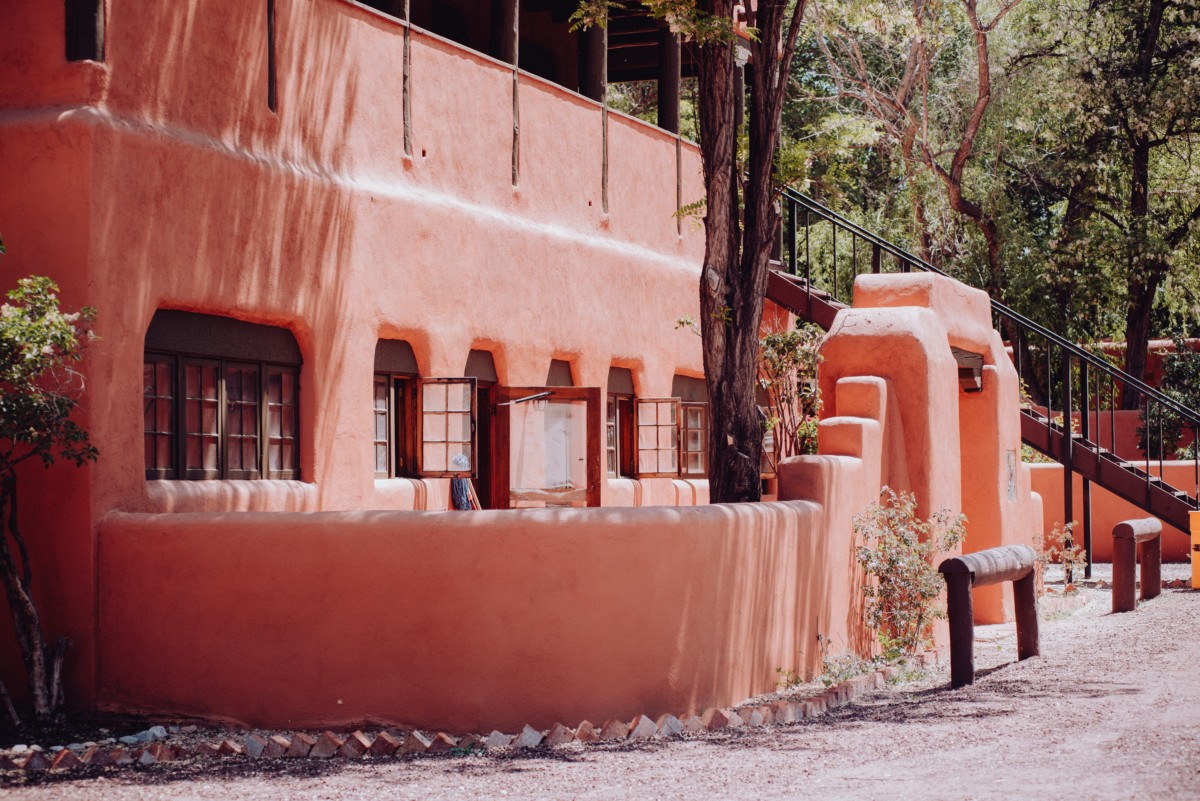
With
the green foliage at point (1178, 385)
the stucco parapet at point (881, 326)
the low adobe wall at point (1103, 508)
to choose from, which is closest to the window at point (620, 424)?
the stucco parapet at point (881, 326)

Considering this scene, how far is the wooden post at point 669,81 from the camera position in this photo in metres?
17.2

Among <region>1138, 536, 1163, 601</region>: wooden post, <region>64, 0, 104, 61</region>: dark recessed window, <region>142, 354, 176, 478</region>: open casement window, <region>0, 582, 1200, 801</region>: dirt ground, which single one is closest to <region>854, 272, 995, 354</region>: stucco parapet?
<region>1138, 536, 1163, 601</region>: wooden post

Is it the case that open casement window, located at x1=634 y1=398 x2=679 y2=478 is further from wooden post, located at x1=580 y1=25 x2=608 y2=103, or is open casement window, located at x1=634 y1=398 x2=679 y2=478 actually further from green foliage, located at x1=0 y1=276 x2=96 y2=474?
green foliage, located at x1=0 y1=276 x2=96 y2=474

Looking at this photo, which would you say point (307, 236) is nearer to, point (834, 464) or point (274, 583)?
point (274, 583)

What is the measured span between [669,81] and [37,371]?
9.75m

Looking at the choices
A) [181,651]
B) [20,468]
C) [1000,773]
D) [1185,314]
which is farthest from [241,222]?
[1185,314]

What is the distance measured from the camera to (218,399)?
1084 centimetres

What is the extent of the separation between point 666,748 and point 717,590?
140 centimetres

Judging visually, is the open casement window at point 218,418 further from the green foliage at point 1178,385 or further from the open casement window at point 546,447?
the green foliage at point 1178,385

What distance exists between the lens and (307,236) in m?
11.5

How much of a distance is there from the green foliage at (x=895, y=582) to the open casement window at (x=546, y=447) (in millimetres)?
2478

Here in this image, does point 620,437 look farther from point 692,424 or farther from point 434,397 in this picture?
point 434,397

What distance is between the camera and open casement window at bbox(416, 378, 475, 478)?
1284cm

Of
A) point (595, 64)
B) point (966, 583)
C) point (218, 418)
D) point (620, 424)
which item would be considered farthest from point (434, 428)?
point (595, 64)
